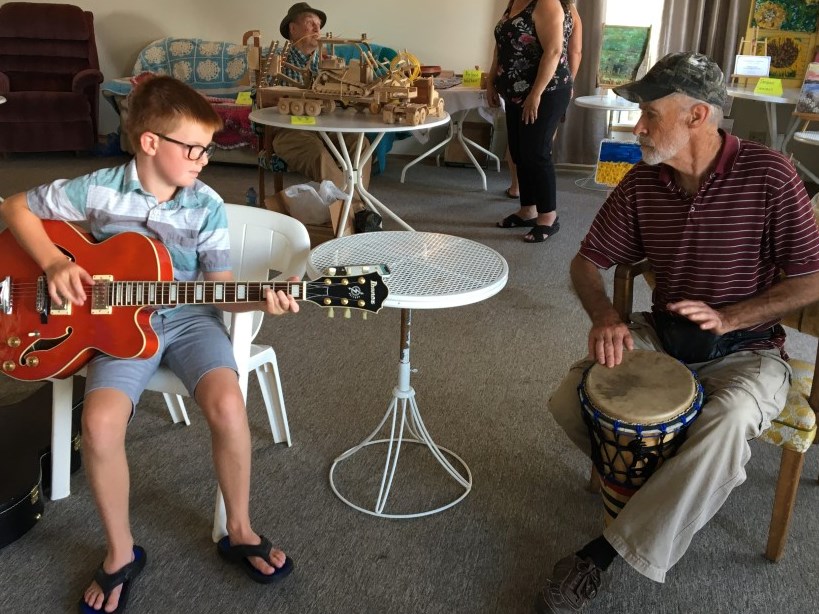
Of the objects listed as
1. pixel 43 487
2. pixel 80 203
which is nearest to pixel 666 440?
pixel 80 203

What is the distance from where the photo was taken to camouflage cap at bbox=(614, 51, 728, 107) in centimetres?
157

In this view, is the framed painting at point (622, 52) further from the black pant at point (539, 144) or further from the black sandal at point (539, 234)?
the black sandal at point (539, 234)

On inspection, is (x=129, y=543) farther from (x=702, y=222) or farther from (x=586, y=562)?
(x=702, y=222)

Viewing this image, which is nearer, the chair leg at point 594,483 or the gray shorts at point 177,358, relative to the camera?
the gray shorts at point 177,358

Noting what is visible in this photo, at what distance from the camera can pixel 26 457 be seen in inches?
67.9

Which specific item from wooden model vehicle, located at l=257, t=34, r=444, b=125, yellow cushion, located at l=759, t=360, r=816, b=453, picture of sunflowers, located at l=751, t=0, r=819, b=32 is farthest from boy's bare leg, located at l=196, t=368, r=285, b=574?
picture of sunflowers, located at l=751, t=0, r=819, b=32

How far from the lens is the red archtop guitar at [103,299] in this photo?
4.80ft

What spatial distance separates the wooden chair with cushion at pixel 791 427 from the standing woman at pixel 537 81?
2.11 m

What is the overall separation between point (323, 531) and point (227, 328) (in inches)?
21.0

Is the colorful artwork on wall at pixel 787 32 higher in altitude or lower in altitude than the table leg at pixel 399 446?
higher

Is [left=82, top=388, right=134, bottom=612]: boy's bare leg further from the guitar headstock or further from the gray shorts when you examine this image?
the guitar headstock

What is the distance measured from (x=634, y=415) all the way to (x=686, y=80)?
73cm

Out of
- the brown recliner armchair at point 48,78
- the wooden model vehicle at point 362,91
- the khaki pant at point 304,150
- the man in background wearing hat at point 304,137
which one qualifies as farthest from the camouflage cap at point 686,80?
the brown recliner armchair at point 48,78

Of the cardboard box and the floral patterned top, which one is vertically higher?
the floral patterned top
